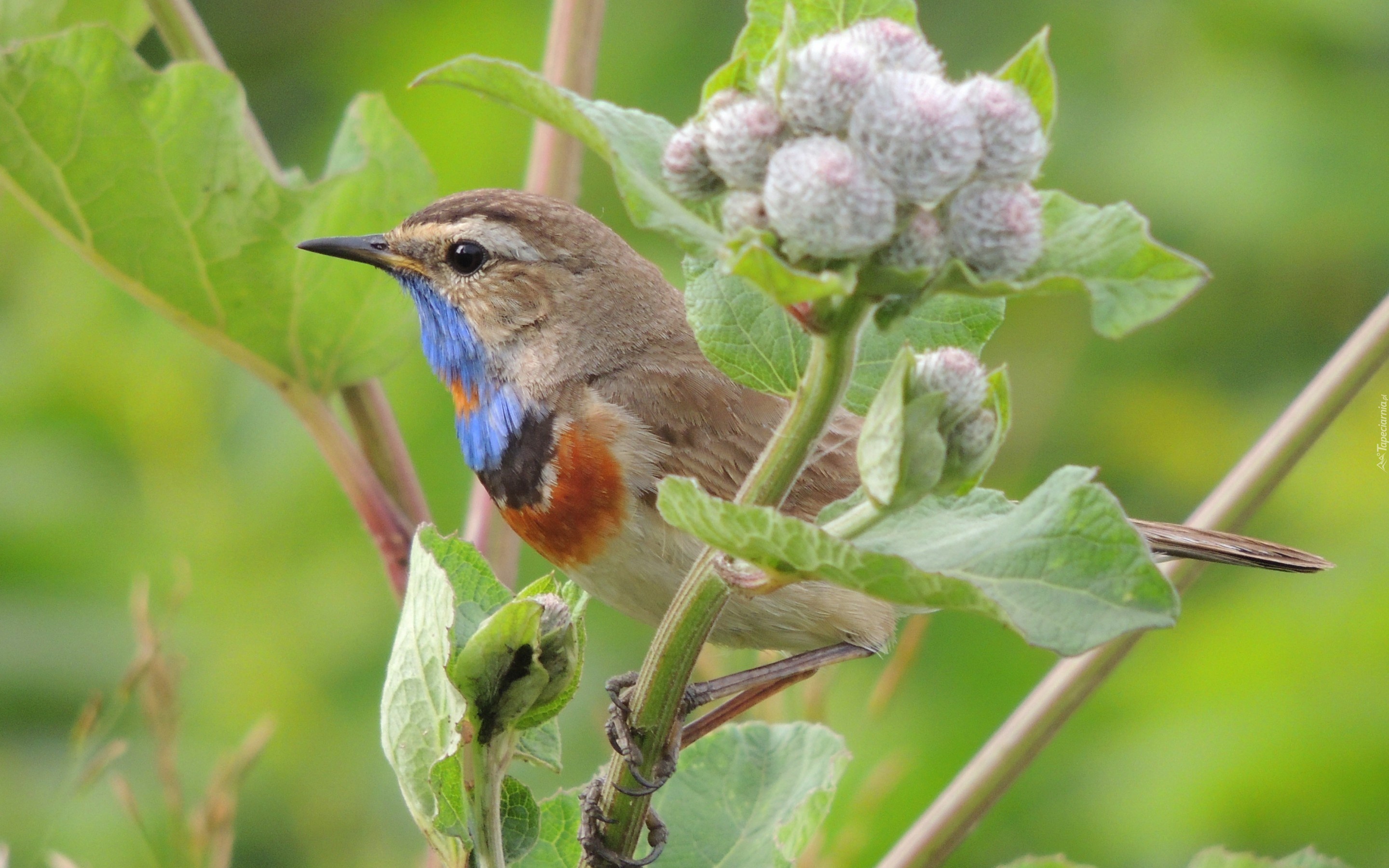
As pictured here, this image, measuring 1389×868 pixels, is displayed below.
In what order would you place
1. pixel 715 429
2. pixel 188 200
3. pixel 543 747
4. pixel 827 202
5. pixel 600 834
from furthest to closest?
pixel 715 429
pixel 188 200
pixel 543 747
pixel 600 834
pixel 827 202

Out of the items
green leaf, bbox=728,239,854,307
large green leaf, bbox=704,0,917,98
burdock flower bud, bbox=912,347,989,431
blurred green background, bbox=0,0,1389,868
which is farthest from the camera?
blurred green background, bbox=0,0,1389,868

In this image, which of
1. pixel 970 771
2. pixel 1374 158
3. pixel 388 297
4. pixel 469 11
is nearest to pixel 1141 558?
pixel 970 771

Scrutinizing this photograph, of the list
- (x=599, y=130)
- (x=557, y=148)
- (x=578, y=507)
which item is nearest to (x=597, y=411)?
(x=578, y=507)

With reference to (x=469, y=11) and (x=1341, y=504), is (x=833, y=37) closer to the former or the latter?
(x=1341, y=504)

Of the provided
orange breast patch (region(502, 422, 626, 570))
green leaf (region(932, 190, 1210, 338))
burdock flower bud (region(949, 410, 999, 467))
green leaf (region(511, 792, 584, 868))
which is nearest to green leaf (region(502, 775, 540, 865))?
green leaf (region(511, 792, 584, 868))

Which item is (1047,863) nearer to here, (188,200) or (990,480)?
(188,200)

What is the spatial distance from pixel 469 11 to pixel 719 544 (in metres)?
3.76

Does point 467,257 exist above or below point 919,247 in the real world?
below

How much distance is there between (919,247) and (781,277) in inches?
4.2

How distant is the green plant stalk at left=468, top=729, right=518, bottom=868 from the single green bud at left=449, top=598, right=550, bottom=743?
0.14 ft

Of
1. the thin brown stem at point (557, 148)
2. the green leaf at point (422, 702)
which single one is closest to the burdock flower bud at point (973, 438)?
the green leaf at point (422, 702)

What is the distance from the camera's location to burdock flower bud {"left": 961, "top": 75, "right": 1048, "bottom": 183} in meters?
1.08

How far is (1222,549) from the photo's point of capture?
8.03ft

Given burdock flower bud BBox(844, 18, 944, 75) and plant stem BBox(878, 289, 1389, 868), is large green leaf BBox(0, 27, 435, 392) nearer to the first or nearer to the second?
plant stem BBox(878, 289, 1389, 868)
